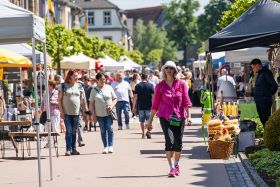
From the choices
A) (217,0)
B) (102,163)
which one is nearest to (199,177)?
(102,163)

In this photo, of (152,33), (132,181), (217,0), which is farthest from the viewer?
(152,33)

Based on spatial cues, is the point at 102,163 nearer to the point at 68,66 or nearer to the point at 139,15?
the point at 68,66

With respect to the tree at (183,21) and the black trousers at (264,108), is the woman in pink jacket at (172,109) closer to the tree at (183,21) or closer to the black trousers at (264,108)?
the black trousers at (264,108)

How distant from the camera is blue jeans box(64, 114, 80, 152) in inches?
715

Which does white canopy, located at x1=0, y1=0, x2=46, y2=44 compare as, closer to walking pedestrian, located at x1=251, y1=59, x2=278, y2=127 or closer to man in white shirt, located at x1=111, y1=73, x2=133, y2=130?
walking pedestrian, located at x1=251, y1=59, x2=278, y2=127

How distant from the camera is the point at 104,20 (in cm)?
11994

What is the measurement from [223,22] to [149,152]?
15138 mm

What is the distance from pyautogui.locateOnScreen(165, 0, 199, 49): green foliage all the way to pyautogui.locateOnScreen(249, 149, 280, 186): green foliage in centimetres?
11128

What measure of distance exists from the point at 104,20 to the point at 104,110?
101919 millimetres

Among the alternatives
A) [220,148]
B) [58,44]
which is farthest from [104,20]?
[220,148]

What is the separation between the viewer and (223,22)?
3278cm

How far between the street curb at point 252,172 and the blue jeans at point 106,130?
10.0ft

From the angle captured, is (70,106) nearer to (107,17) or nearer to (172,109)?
(172,109)

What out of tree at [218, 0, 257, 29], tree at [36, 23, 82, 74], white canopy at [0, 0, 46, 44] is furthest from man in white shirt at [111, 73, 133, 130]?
white canopy at [0, 0, 46, 44]
